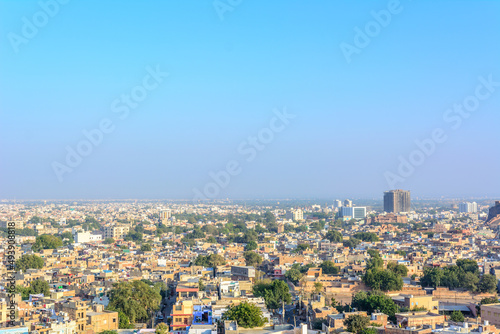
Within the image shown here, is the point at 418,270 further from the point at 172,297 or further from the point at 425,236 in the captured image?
the point at 425,236

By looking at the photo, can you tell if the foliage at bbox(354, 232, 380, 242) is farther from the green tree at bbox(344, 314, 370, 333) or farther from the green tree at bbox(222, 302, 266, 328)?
the green tree at bbox(222, 302, 266, 328)

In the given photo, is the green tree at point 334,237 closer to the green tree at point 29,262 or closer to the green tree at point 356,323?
the green tree at point 29,262

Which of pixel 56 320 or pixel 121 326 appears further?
pixel 121 326

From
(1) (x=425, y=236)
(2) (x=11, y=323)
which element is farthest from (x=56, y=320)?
(1) (x=425, y=236)

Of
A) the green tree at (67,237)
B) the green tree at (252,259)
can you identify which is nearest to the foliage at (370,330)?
the green tree at (252,259)

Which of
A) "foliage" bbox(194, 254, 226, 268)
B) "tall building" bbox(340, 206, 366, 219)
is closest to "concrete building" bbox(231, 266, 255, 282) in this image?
"foliage" bbox(194, 254, 226, 268)
